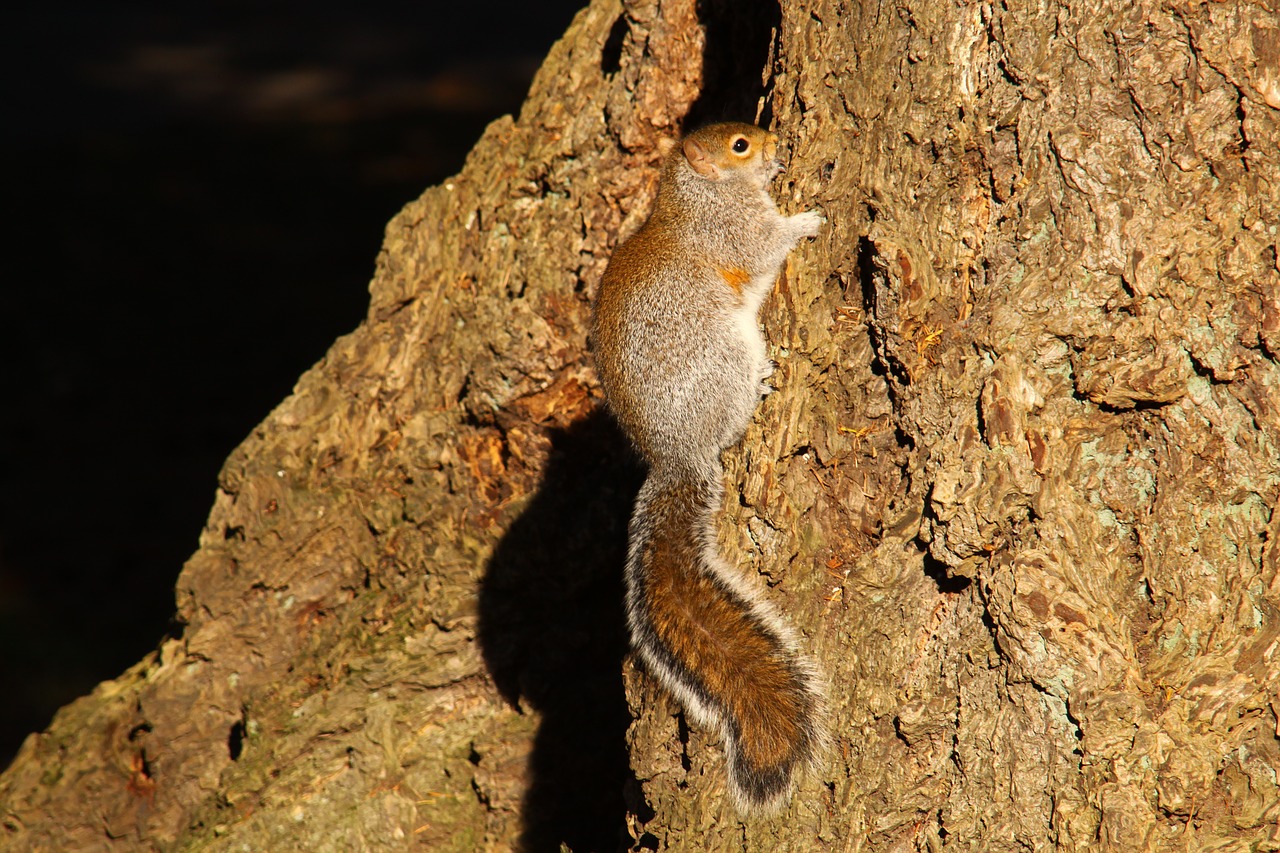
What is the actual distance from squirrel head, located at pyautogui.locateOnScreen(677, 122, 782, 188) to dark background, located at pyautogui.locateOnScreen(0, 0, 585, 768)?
2.08m

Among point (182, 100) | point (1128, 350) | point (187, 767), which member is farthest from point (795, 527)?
point (182, 100)

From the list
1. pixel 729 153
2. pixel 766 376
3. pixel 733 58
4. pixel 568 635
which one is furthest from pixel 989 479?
pixel 733 58

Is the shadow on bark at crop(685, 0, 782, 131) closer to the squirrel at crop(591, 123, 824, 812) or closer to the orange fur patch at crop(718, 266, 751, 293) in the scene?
the squirrel at crop(591, 123, 824, 812)

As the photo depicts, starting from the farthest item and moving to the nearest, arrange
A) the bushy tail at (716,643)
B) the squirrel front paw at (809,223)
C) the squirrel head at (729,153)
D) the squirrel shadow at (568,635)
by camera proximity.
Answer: the squirrel shadow at (568,635) < the squirrel head at (729,153) < the squirrel front paw at (809,223) < the bushy tail at (716,643)

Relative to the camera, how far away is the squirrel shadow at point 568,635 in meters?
2.43

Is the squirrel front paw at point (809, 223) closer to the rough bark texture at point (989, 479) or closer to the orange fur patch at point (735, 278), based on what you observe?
the rough bark texture at point (989, 479)

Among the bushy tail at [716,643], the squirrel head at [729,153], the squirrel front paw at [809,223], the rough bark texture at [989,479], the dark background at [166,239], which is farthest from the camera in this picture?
the dark background at [166,239]

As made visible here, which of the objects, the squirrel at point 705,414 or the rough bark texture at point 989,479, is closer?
the rough bark texture at point 989,479

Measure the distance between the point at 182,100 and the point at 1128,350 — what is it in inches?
293

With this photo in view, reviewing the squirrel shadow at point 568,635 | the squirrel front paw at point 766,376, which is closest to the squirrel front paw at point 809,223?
the squirrel front paw at point 766,376

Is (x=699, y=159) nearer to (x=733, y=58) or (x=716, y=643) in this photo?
(x=733, y=58)

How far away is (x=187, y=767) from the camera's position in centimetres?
257

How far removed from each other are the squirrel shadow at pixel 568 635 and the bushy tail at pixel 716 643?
403 mm

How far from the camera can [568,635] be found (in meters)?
2.47
